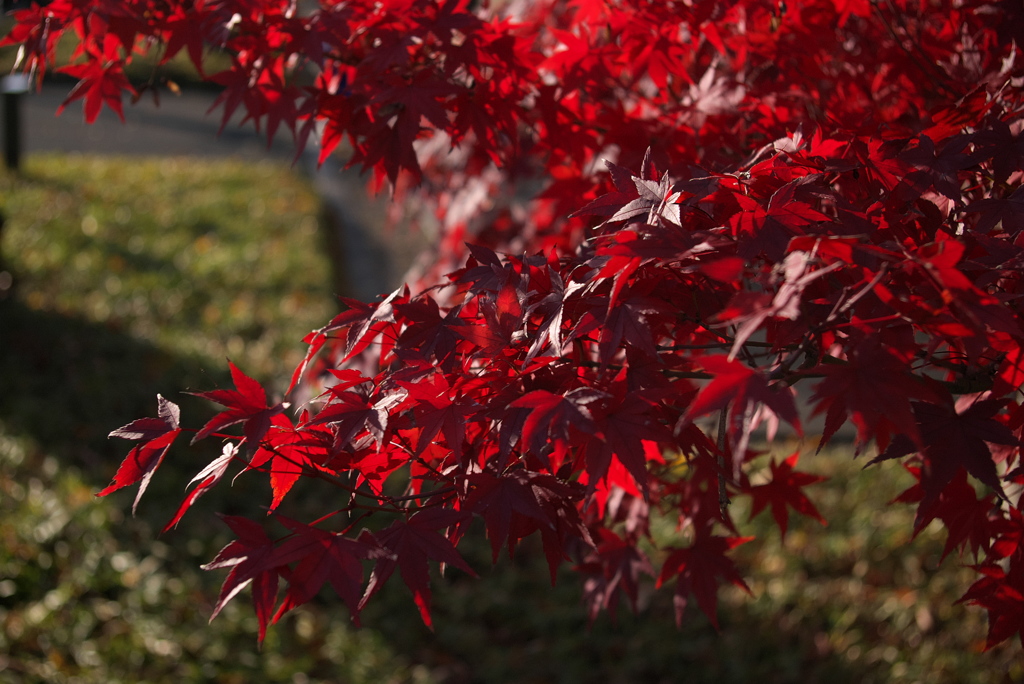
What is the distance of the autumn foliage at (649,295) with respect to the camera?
118 centimetres

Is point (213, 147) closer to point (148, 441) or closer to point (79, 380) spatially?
point (79, 380)

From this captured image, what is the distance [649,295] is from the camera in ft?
4.44

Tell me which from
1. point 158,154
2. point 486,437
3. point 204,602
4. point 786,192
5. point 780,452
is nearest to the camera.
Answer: point 786,192

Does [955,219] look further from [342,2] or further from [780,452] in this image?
[780,452]

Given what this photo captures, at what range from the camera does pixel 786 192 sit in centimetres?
128

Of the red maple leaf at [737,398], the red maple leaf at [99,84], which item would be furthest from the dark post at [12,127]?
the red maple leaf at [737,398]

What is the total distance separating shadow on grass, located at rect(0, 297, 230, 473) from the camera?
4.19 m

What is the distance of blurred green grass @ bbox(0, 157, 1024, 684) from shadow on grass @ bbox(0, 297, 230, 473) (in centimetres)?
1

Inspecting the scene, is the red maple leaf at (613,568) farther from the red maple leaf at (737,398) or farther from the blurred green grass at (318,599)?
the red maple leaf at (737,398)

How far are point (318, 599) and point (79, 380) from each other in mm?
2243

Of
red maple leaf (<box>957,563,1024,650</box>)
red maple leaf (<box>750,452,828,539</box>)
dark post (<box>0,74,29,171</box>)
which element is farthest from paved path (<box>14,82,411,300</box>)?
red maple leaf (<box>957,563,1024,650</box>)

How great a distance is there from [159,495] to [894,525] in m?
3.53

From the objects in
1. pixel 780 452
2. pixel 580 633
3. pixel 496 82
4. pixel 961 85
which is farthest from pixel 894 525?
pixel 496 82

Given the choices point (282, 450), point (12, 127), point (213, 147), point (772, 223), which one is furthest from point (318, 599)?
point (213, 147)
